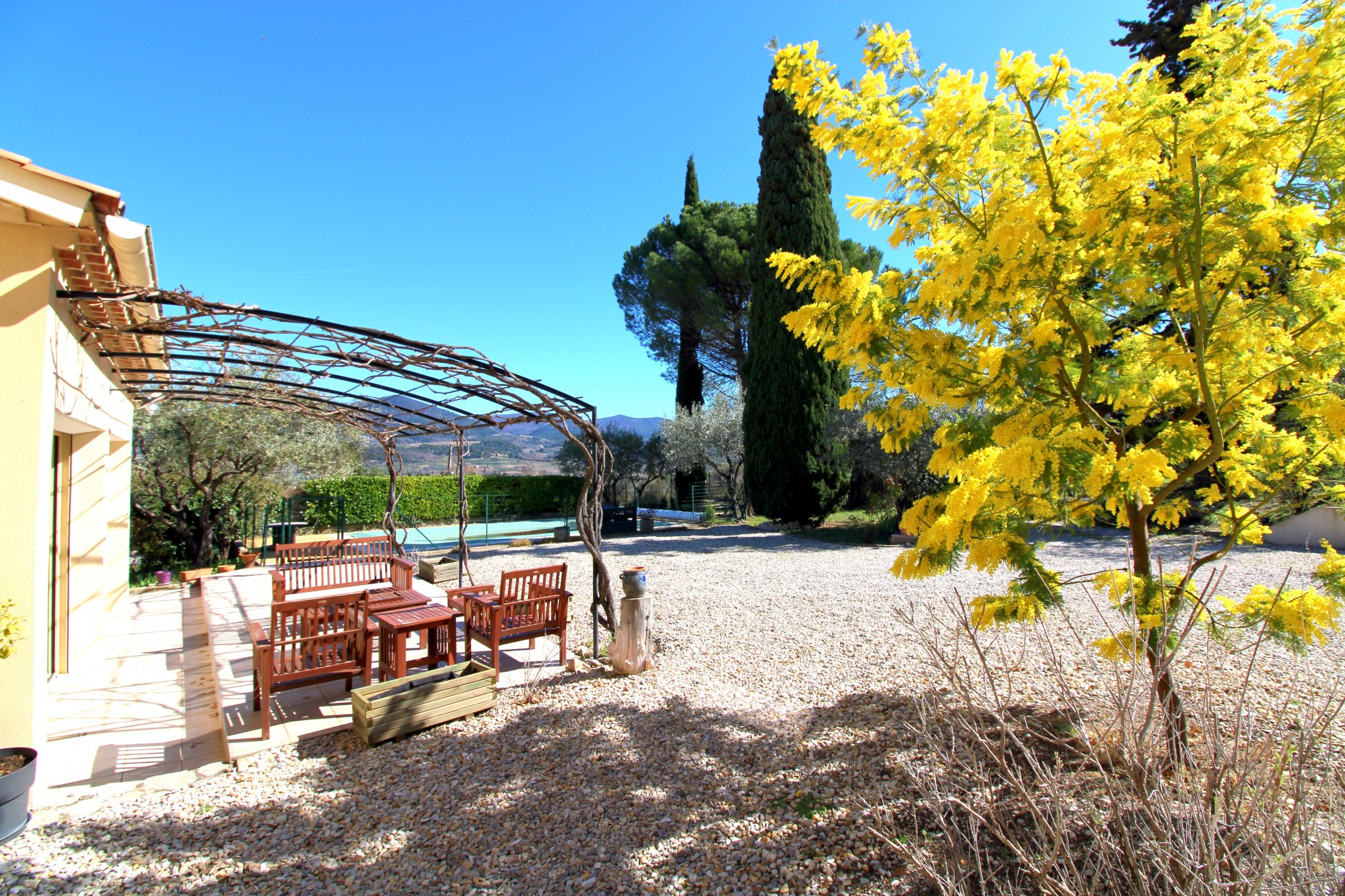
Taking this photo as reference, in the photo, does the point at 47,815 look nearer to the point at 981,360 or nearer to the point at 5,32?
the point at 5,32

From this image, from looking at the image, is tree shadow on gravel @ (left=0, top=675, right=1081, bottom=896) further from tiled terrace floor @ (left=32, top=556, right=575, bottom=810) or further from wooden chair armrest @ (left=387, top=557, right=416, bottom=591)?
wooden chair armrest @ (left=387, top=557, right=416, bottom=591)

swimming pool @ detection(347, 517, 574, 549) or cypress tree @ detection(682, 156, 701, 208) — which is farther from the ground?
cypress tree @ detection(682, 156, 701, 208)

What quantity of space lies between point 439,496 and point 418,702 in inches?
748

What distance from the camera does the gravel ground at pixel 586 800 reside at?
261cm

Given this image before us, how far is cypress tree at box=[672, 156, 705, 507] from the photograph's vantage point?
2498cm

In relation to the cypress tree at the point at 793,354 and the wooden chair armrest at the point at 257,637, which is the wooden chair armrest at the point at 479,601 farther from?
the cypress tree at the point at 793,354

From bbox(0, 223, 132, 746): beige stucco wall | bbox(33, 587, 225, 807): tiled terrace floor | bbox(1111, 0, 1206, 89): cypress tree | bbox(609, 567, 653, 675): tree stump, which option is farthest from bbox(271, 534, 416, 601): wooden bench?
bbox(1111, 0, 1206, 89): cypress tree

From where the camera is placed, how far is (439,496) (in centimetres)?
2195

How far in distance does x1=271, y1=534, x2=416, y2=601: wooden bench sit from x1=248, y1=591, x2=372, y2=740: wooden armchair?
3043mm

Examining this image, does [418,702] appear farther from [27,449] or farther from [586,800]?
[27,449]

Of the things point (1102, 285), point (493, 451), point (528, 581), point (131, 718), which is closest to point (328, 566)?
point (131, 718)

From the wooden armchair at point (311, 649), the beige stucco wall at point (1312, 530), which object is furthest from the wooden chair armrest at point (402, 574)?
the beige stucco wall at point (1312, 530)

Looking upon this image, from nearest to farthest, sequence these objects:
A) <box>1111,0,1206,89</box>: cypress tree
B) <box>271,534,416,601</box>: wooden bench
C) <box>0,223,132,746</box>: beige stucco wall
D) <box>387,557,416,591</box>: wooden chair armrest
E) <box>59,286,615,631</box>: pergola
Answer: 1. <box>0,223,132,746</box>: beige stucco wall
2. <box>59,286,615,631</box>: pergola
3. <box>387,557,416,591</box>: wooden chair armrest
4. <box>271,534,416,601</box>: wooden bench
5. <box>1111,0,1206,89</box>: cypress tree

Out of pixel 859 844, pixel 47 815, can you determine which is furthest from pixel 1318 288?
pixel 47 815
